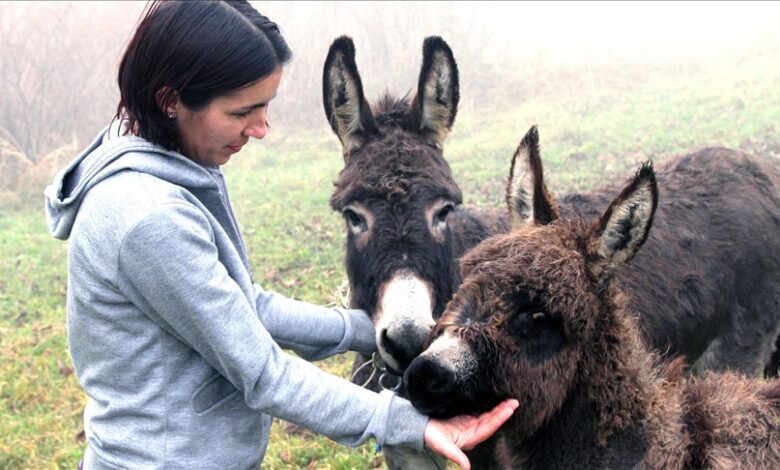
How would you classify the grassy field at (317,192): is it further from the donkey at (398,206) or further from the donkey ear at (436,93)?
the donkey ear at (436,93)

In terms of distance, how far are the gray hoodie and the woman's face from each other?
9 centimetres

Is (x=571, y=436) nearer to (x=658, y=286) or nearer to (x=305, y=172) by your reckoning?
(x=658, y=286)

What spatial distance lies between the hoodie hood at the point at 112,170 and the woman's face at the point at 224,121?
9cm

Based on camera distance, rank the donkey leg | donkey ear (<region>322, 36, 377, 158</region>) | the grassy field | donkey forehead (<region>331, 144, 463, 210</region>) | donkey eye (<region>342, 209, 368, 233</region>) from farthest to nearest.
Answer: the grassy field
donkey ear (<region>322, 36, 377, 158</region>)
donkey eye (<region>342, 209, 368, 233</region>)
donkey forehead (<region>331, 144, 463, 210</region>)
the donkey leg

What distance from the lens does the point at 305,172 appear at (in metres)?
16.4

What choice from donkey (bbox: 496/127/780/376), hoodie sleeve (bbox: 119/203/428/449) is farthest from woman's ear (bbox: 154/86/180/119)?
donkey (bbox: 496/127/780/376)

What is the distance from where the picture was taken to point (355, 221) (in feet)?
12.6

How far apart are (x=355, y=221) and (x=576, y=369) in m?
1.72

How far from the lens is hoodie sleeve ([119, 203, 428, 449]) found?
2.09 meters

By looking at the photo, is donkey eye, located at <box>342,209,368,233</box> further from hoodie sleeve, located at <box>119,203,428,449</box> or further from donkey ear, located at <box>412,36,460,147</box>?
hoodie sleeve, located at <box>119,203,428,449</box>

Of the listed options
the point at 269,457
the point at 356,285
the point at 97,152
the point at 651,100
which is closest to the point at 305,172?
the point at 651,100

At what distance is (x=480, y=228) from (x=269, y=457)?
252cm

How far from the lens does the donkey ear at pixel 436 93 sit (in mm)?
3984

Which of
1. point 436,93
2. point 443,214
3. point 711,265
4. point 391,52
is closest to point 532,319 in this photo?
point 443,214
